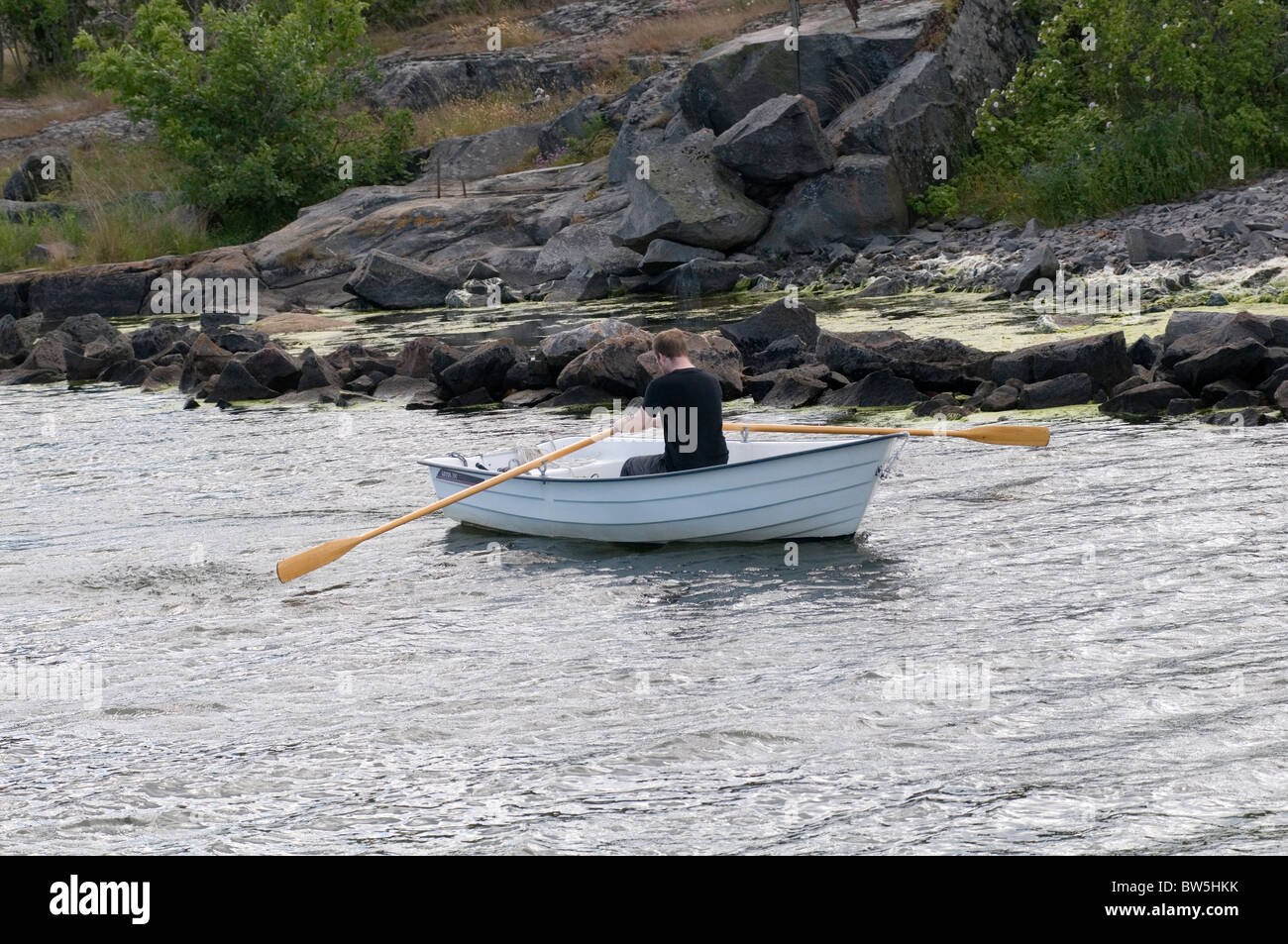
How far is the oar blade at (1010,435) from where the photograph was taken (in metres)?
9.84

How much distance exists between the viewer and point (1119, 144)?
78.3 ft

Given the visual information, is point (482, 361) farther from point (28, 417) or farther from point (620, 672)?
point (620, 672)

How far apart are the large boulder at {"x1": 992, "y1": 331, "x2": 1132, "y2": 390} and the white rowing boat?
398 centimetres

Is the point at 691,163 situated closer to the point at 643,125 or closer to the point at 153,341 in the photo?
the point at 643,125

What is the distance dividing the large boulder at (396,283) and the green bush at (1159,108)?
10.2 m

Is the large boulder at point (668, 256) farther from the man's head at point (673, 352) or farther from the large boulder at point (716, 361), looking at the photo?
the man's head at point (673, 352)

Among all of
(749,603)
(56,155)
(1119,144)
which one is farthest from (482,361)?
(56,155)

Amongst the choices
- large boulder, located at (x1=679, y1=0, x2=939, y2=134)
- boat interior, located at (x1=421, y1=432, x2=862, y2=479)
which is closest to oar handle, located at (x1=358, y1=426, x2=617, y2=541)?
boat interior, located at (x1=421, y1=432, x2=862, y2=479)

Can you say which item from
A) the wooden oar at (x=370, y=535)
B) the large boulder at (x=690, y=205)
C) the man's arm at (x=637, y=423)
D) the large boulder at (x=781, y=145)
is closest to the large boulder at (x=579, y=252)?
the large boulder at (x=690, y=205)

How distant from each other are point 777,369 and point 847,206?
11456 mm

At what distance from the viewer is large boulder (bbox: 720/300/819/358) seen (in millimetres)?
16984

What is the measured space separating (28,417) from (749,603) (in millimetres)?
12782

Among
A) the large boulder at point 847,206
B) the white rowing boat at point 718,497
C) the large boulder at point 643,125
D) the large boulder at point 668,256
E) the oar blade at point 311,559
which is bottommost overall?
the oar blade at point 311,559
